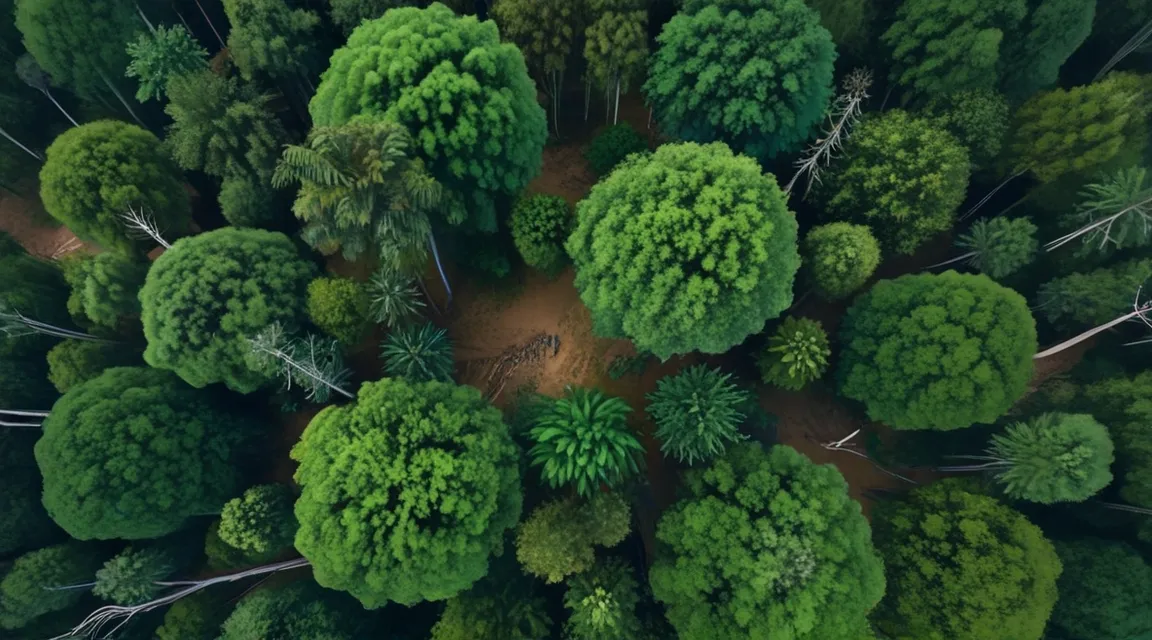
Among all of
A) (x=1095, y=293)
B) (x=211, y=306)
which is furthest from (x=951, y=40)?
(x=211, y=306)

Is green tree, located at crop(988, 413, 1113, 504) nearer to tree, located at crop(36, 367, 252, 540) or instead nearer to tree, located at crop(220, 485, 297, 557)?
tree, located at crop(220, 485, 297, 557)

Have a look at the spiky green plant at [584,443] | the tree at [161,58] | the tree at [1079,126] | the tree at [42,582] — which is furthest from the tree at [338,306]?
the tree at [1079,126]

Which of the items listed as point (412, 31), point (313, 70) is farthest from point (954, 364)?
point (313, 70)

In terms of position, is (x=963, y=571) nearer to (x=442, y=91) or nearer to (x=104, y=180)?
(x=442, y=91)

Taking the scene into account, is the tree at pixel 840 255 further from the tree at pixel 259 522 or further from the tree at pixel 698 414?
the tree at pixel 259 522

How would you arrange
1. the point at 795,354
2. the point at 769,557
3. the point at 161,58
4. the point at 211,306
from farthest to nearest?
the point at 161,58 → the point at 795,354 → the point at 211,306 → the point at 769,557

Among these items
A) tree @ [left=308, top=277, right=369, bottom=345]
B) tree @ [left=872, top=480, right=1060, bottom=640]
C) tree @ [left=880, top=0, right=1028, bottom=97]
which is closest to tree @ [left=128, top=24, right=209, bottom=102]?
tree @ [left=308, top=277, right=369, bottom=345]
